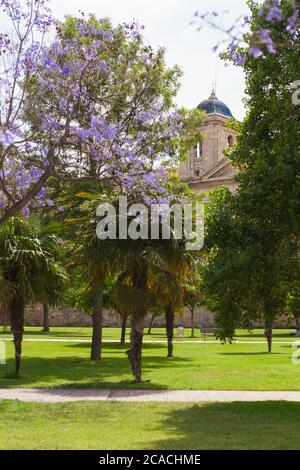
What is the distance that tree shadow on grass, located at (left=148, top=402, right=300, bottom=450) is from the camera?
880cm

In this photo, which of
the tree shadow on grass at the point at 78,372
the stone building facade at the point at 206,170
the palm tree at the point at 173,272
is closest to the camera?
the palm tree at the point at 173,272

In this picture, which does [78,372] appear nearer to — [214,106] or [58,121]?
[58,121]

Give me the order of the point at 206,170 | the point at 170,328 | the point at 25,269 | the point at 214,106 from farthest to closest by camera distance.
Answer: the point at 206,170 < the point at 214,106 < the point at 170,328 < the point at 25,269

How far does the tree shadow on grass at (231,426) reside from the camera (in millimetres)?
8797

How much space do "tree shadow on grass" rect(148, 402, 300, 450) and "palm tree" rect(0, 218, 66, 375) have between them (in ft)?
17.8

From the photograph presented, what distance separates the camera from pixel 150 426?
33.8 ft

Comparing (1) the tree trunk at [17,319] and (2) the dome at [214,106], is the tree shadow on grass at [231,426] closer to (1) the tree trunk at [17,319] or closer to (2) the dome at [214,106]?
(1) the tree trunk at [17,319]

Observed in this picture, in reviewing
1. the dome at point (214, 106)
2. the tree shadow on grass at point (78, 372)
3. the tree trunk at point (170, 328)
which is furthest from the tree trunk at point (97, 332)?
the dome at point (214, 106)

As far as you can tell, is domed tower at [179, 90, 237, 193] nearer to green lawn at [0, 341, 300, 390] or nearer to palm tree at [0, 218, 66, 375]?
green lawn at [0, 341, 300, 390]

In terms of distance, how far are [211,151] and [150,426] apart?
69228 mm

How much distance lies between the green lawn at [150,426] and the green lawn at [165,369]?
138 inches

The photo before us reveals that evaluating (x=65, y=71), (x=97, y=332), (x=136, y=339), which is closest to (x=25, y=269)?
(x=136, y=339)

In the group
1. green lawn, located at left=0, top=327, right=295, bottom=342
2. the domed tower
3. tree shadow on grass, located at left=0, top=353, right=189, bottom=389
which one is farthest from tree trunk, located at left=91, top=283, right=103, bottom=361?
the domed tower
